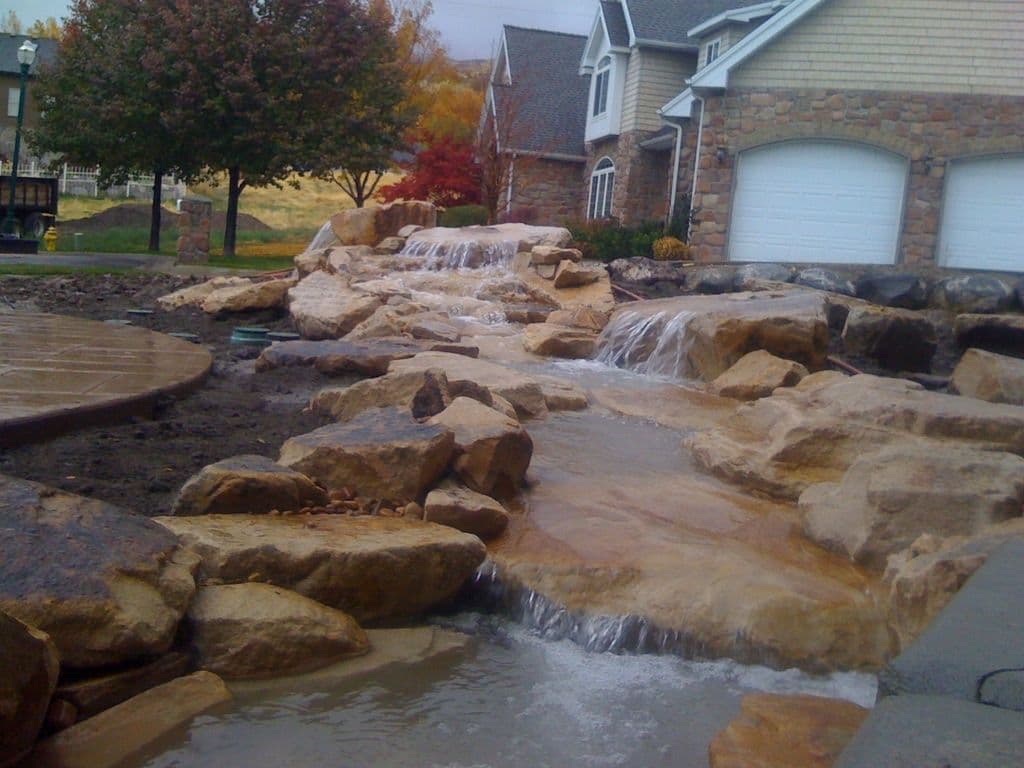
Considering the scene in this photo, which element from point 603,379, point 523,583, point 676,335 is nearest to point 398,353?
point 603,379

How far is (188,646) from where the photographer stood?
4.16 meters

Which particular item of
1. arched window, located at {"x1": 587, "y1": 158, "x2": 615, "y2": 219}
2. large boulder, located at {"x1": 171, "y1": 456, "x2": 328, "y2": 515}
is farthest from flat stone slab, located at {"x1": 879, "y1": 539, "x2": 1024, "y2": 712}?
arched window, located at {"x1": 587, "y1": 158, "x2": 615, "y2": 219}

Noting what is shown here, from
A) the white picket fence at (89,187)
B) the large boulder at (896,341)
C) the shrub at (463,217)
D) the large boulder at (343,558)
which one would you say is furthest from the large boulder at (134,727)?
the white picket fence at (89,187)

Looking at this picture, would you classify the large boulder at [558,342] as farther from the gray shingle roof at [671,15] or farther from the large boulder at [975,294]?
the gray shingle roof at [671,15]

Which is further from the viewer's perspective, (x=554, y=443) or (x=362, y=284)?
(x=362, y=284)

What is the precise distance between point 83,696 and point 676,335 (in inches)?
317

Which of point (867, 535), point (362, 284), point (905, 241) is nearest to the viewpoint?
point (867, 535)

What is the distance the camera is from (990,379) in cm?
930

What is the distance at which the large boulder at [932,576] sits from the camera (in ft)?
13.9

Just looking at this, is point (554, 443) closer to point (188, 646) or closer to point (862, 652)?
point (862, 652)

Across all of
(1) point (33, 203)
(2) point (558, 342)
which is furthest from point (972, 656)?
(1) point (33, 203)

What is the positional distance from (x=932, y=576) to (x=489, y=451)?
239 centimetres

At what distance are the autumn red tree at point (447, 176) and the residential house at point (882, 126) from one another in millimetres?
10065

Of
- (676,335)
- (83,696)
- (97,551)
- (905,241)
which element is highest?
(905,241)
